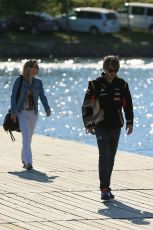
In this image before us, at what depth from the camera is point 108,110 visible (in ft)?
30.3

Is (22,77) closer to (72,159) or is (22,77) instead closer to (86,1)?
(72,159)

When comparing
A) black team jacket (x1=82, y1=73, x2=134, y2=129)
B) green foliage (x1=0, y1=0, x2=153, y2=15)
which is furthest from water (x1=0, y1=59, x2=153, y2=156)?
green foliage (x1=0, y1=0, x2=153, y2=15)

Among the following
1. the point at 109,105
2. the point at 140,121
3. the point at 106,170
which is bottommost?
the point at 140,121

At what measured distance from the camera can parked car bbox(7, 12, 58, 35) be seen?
184 feet

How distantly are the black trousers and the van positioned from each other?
52016 millimetres

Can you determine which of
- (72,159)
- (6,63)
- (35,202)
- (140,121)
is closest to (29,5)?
(6,63)

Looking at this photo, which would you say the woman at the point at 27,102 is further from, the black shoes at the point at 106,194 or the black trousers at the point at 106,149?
the black shoes at the point at 106,194

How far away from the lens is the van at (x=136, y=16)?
61.2 meters

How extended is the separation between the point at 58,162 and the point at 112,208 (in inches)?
138

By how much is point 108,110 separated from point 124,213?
45.0 inches

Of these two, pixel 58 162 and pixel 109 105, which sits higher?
pixel 109 105

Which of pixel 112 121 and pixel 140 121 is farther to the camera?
pixel 140 121

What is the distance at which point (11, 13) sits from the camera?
57750 millimetres

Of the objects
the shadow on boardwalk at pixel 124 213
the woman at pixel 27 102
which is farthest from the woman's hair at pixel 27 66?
the shadow on boardwalk at pixel 124 213
